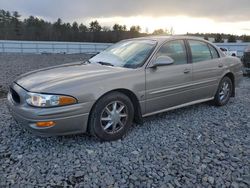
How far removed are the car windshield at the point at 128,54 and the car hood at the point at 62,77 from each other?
0.24m

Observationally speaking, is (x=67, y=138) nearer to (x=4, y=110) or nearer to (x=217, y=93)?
(x=4, y=110)

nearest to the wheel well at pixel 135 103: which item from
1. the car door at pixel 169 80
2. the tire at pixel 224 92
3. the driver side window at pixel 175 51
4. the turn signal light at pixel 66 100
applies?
the car door at pixel 169 80

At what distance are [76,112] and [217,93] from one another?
3298 mm

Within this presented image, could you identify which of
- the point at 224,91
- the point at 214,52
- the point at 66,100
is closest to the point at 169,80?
the point at 214,52

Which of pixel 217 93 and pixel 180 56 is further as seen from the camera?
pixel 217 93

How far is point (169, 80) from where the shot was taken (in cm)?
412

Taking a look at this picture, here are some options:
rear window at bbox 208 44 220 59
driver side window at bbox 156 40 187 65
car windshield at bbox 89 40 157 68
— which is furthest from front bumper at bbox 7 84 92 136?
rear window at bbox 208 44 220 59

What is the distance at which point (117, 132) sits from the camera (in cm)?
362

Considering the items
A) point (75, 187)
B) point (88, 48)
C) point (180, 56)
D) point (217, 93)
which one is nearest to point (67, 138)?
point (75, 187)

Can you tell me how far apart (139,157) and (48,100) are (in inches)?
53.3

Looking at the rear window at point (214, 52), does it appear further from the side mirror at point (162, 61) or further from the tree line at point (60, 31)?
the tree line at point (60, 31)

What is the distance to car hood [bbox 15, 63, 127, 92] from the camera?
3.24 m

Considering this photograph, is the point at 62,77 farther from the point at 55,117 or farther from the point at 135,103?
the point at 135,103

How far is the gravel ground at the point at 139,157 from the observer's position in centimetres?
271
